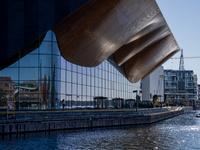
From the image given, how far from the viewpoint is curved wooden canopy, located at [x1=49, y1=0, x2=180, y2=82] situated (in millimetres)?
31344

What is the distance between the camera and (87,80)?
144 ft

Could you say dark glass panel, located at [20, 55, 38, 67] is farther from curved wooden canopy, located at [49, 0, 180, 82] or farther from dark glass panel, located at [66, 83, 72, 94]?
dark glass panel, located at [66, 83, 72, 94]

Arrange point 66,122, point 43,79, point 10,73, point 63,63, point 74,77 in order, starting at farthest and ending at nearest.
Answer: point 74,77, point 63,63, point 43,79, point 10,73, point 66,122

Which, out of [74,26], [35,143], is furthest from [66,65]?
[35,143]

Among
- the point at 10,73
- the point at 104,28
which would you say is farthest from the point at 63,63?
the point at 104,28

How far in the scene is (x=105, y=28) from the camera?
33969 mm

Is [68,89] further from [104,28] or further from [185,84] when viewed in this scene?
[185,84]

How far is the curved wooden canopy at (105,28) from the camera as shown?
31344mm

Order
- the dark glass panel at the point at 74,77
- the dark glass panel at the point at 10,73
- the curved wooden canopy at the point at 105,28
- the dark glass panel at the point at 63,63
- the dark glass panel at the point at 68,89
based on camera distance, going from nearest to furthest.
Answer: the curved wooden canopy at the point at 105,28 → the dark glass panel at the point at 10,73 → the dark glass panel at the point at 63,63 → the dark glass panel at the point at 68,89 → the dark glass panel at the point at 74,77

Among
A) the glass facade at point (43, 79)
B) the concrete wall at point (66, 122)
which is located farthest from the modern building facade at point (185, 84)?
the concrete wall at point (66, 122)

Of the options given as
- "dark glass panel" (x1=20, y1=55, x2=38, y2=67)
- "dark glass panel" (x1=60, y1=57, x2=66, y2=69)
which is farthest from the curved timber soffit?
"dark glass panel" (x1=20, y1=55, x2=38, y2=67)

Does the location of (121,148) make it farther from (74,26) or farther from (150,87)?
(150,87)

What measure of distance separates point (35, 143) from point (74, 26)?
62.2 feet

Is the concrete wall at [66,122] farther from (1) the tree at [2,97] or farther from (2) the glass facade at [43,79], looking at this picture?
(1) the tree at [2,97]
